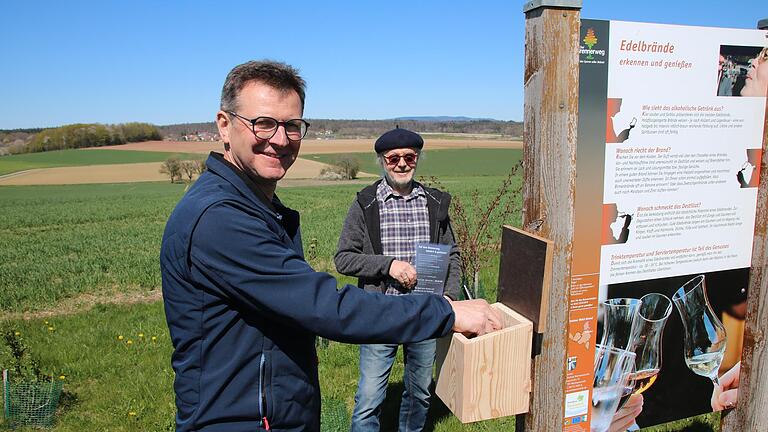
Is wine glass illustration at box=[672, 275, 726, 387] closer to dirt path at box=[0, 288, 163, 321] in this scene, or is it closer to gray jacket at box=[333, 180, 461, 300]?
gray jacket at box=[333, 180, 461, 300]

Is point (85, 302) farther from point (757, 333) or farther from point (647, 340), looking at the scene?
point (757, 333)

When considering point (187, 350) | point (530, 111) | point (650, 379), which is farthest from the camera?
point (650, 379)

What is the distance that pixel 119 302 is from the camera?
9.20 metres

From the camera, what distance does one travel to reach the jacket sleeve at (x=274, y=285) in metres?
1.60

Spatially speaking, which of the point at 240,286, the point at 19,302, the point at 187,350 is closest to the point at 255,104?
the point at 240,286

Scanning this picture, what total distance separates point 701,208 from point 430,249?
1454mm

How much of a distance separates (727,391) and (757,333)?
0.41m

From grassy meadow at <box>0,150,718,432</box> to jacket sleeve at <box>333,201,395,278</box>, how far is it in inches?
58.2

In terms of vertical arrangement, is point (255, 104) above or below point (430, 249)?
above

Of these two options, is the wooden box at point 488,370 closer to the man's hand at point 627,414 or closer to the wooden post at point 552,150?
the wooden post at point 552,150

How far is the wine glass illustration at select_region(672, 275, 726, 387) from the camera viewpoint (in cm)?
284

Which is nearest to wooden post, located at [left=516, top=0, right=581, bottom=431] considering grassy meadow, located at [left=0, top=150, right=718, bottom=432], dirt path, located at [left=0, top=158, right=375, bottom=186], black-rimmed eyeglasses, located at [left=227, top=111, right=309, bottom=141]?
black-rimmed eyeglasses, located at [left=227, top=111, right=309, bottom=141]

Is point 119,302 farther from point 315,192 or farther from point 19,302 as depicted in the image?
point 315,192

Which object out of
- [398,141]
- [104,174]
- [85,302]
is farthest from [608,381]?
[104,174]
